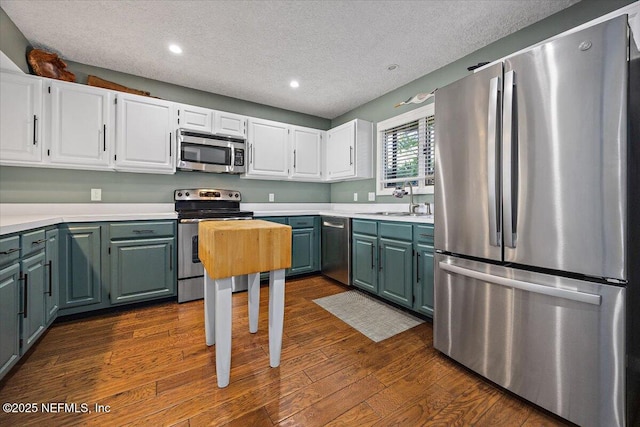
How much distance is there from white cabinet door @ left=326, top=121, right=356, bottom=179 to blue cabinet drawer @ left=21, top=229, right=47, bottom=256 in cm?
315

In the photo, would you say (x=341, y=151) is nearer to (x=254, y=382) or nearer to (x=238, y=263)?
(x=238, y=263)

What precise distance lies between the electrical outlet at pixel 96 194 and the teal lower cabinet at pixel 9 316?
151cm

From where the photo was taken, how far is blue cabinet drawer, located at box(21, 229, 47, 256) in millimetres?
1674

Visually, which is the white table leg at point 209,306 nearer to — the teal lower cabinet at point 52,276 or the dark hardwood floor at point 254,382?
the dark hardwood floor at point 254,382

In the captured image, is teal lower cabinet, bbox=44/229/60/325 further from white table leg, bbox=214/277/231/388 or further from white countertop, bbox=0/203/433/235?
white table leg, bbox=214/277/231/388

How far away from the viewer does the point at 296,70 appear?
9.75 feet

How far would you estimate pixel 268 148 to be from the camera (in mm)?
3730

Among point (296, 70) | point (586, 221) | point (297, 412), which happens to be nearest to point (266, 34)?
point (296, 70)

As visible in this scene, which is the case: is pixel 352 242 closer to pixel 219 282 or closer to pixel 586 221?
pixel 219 282

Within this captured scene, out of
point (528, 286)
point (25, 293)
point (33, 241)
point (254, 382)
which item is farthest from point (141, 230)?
point (528, 286)

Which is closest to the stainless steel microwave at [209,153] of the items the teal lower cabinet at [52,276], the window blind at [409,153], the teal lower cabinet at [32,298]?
the teal lower cabinet at [52,276]

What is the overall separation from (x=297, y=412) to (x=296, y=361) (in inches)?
17.2

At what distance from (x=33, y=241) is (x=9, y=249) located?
333 mm

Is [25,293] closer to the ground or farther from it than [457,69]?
closer to the ground
